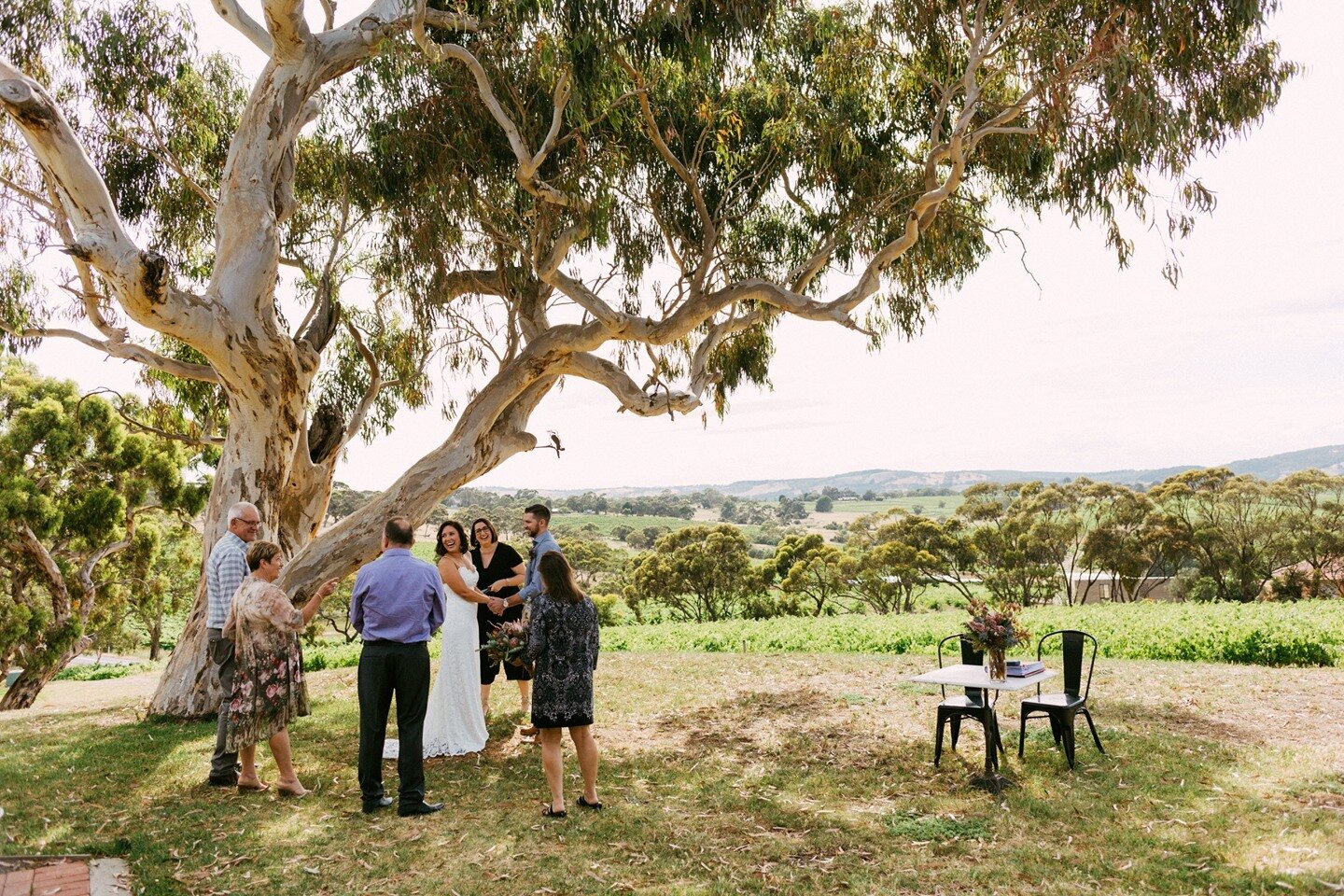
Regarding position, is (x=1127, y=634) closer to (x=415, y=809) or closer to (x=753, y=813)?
(x=753, y=813)

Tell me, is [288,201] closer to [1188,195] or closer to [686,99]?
[686,99]

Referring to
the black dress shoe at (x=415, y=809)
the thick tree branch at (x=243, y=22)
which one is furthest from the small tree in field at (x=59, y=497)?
the black dress shoe at (x=415, y=809)

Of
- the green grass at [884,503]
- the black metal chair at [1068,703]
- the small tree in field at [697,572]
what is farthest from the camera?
the green grass at [884,503]

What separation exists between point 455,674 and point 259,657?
5.51 ft

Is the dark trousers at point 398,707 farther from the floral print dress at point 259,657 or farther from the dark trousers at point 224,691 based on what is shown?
the dark trousers at point 224,691

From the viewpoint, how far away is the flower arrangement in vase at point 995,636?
251 inches

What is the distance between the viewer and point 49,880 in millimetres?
4586

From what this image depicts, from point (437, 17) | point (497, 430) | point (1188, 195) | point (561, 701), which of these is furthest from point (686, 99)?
point (561, 701)

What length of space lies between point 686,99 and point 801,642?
8.67 meters

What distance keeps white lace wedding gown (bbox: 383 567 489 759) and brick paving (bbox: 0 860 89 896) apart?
8.56 feet

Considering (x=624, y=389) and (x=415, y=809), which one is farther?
(x=624, y=389)

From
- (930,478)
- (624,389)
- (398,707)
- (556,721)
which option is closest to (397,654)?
(398,707)

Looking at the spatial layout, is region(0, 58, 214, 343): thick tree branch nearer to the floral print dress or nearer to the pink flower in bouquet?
the floral print dress

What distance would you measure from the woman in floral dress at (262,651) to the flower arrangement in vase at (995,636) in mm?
4322
